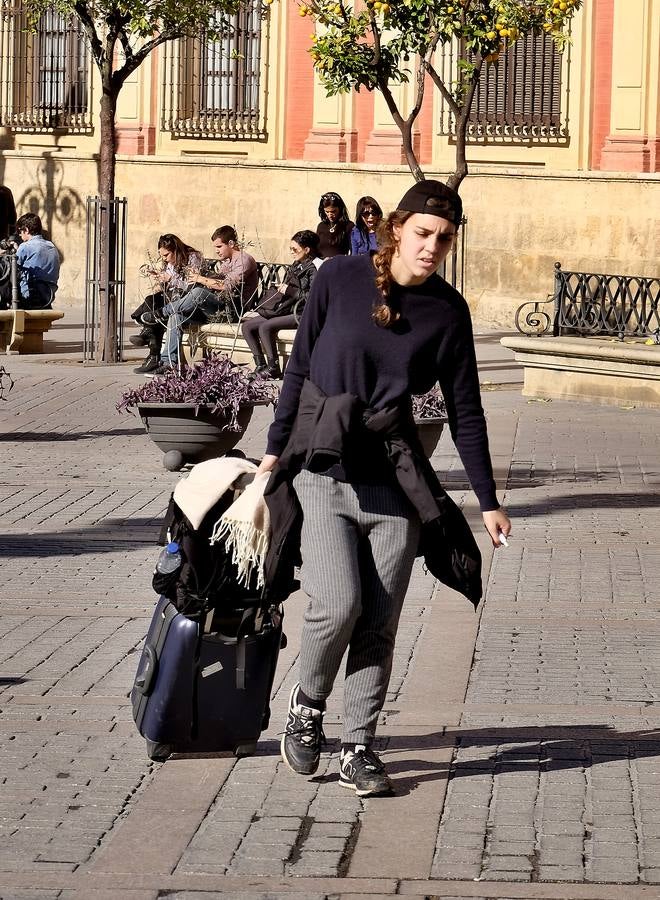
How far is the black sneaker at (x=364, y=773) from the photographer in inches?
210

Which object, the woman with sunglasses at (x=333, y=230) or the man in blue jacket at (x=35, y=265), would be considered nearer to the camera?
the woman with sunglasses at (x=333, y=230)

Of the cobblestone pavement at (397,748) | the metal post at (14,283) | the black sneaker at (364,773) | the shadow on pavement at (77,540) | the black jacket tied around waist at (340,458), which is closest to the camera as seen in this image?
the cobblestone pavement at (397,748)

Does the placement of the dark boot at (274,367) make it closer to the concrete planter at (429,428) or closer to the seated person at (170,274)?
the seated person at (170,274)

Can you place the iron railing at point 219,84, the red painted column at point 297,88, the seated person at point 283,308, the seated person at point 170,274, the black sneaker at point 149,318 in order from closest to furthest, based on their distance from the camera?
the seated person at point 283,308, the seated person at point 170,274, the black sneaker at point 149,318, the red painted column at point 297,88, the iron railing at point 219,84

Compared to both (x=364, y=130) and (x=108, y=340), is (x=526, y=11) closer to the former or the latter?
(x=108, y=340)

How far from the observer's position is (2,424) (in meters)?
13.9

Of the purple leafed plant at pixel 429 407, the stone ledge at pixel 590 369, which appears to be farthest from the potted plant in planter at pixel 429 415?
the stone ledge at pixel 590 369

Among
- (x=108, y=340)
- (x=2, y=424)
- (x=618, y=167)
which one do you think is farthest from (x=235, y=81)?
(x=2, y=424)

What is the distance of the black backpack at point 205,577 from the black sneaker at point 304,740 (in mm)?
352

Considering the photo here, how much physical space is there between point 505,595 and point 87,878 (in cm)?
383

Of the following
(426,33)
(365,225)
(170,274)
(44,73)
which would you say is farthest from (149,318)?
(44,73)

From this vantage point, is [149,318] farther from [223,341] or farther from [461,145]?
[461,145]

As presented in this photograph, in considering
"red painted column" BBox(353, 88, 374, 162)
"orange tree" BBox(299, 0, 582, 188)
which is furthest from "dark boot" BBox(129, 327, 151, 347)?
"red painted column" BBox(353, 88, 374, 162)

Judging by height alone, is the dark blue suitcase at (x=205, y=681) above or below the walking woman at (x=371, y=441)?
below
